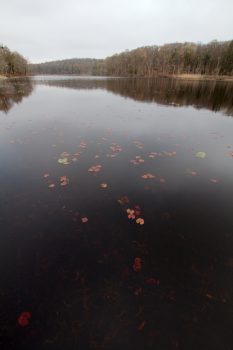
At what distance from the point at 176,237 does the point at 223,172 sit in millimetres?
3617

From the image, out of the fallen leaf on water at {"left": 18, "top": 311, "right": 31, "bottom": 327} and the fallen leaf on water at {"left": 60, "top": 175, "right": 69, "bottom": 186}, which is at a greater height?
the fallen leaf on water at {"left": 60, "top": 175, "right": 69, "bottom": 186}

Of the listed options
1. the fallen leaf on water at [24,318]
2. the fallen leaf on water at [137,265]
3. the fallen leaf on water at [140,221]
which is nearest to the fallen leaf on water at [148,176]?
the fallen leaf on water at [140,221]

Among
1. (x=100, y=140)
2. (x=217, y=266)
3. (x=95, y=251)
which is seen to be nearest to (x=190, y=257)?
(x=217, y=266)

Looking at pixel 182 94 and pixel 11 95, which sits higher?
pixel 11 95

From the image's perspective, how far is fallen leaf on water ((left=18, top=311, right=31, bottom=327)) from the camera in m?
2.51

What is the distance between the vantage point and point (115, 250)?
3500 mm

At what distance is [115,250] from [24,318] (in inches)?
64.8

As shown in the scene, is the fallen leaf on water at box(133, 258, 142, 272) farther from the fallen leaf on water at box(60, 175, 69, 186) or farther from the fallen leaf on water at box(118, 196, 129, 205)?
the fallen leaf on water at box(60, 175, 69, 186)

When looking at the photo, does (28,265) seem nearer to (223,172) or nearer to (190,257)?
(190,257)

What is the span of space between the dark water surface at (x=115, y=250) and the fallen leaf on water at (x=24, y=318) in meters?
0.01

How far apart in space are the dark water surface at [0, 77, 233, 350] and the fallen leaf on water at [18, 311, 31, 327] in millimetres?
13

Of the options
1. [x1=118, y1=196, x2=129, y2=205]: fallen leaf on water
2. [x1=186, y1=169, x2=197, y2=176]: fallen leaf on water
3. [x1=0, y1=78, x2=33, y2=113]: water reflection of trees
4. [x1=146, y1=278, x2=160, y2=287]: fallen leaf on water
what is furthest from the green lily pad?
[x1=0, y1=78, x2=33, y2=113]: water reflection of trees

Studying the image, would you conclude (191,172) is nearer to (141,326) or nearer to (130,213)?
(130,213)

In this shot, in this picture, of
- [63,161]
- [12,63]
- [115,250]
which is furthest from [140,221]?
[12,63]
